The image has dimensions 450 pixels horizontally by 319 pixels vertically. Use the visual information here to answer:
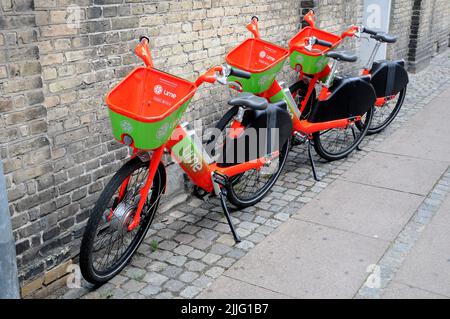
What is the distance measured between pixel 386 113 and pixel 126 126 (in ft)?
15.6

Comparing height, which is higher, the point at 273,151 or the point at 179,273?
the point at 273,151

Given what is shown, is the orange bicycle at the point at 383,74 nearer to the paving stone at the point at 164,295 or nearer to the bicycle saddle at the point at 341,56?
the bicycle saddle at the point at 341,56

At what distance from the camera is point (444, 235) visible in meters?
4.15

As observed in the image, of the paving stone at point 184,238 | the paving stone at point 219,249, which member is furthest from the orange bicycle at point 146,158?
the paving stone at point 184,238

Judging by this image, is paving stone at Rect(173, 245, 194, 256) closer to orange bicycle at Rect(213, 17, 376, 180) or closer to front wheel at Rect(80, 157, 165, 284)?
front wheel at Rect(80, 157, 165, 284)

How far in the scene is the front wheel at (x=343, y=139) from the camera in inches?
224

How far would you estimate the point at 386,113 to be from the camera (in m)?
7.06

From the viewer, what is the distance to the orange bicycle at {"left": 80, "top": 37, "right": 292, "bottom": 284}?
127 inches

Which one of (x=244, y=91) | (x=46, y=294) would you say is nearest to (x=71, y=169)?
(x=46, y=294)

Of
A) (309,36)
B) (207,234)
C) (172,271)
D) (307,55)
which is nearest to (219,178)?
(207,234)

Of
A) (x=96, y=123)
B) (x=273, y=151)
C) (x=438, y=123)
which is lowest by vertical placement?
(x=438, y=123)

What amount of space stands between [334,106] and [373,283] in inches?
89.5

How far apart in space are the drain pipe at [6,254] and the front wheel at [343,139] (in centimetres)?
348

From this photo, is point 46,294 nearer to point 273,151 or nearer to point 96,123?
point 96,123
